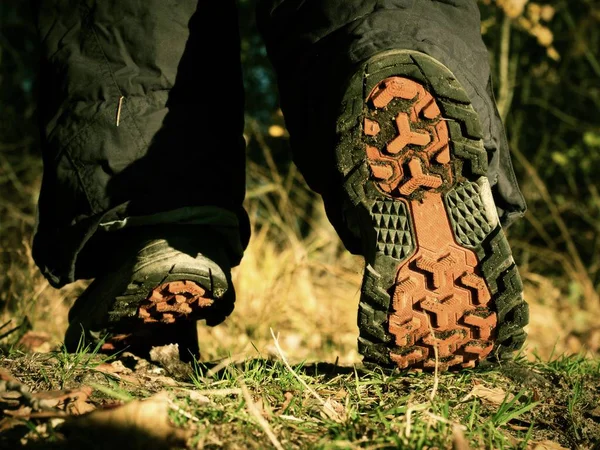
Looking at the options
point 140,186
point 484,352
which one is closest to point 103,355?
point 140,186

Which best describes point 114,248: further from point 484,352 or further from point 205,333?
point 205,333

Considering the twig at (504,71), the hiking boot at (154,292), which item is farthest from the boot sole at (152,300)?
the twig at (504,71)

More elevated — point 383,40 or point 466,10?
point 466,10

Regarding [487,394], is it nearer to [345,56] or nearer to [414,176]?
[414,176]

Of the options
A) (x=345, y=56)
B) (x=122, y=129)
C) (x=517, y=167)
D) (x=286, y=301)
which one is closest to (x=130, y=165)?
(x=122, y=129)

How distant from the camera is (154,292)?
1625 mm

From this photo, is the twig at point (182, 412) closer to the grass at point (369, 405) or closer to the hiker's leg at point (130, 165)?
the grass at point (369, 405)

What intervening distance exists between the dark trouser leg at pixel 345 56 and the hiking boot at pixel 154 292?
1.16ft

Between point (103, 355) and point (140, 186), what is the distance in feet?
1.55

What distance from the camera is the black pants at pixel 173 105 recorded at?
5.15 feet

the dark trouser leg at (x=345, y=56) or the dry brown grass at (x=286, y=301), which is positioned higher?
the dark trouser leg at (x=345, y=56)

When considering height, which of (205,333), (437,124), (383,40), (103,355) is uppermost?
(383,40)

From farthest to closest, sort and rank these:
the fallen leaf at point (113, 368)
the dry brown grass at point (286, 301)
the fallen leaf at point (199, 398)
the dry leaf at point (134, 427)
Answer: the dry brown grass at point (286, 301) < the fallen leaf at point (113, 368) < the fallen leaf at point (199, 398) < the dry leaf at point (134, 427)

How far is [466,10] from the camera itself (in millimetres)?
1629
